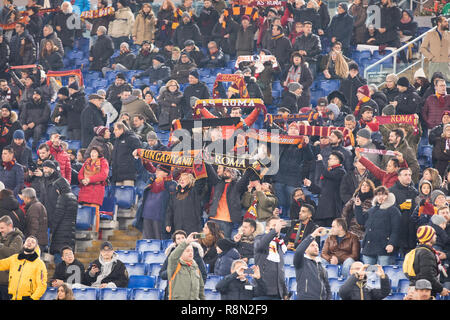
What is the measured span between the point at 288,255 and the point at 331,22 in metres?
6.98

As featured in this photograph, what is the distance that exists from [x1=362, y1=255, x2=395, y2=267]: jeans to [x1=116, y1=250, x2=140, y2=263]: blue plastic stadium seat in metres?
2.90

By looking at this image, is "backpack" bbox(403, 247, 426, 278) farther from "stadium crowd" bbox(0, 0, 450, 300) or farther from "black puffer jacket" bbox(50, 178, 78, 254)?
"black puffer jacket" bbox(50, 178, 78, 254)

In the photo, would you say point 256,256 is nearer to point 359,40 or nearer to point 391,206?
point 391,206

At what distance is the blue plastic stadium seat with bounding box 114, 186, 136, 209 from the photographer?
1652 cm

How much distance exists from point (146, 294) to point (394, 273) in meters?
2.84

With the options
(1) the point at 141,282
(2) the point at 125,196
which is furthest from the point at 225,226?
(2) the point at 125,196

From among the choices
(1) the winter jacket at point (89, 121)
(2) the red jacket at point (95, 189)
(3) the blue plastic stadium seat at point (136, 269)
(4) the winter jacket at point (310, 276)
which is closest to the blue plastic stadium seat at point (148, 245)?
(3) the blue plastic stadium seat at point (136, 269)

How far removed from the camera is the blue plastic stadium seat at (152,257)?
14.9m

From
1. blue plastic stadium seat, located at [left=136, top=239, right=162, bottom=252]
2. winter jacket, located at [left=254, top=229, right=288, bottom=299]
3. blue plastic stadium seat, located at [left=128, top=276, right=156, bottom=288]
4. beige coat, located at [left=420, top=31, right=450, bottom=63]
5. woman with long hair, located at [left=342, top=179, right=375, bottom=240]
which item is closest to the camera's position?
winter jacket, located at [left=254, top=229, right=288, bottom=299]

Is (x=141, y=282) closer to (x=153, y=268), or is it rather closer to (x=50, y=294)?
(x=153, y=268)

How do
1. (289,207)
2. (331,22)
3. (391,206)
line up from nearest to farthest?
1. (391,206)
2. (289,207)
3. (331,22)

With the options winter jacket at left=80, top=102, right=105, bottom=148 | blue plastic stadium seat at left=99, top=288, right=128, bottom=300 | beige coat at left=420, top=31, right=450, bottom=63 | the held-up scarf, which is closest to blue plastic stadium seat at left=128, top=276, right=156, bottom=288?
blue plastic stadium seat at left=99, top=288, right=128, bottom=300
